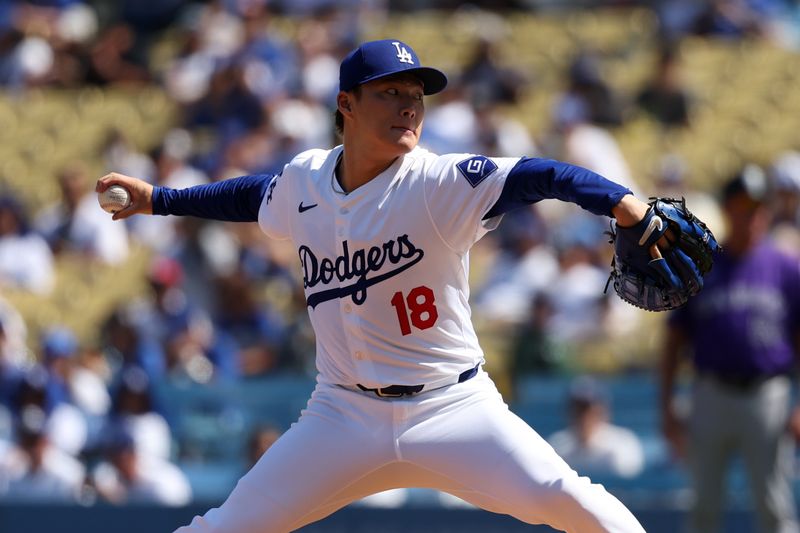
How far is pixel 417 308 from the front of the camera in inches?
167

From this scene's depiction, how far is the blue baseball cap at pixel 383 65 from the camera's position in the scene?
4176mm

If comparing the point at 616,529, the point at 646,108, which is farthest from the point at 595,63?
the point at 616,529

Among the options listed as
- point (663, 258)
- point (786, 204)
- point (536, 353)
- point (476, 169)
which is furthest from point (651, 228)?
point (786, 204)

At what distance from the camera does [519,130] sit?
422 inches

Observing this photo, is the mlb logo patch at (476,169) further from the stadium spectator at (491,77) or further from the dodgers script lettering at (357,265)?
the stadium spectator at (491,77)

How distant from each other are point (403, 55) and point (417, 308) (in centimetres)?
80

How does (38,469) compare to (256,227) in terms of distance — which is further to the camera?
(256,227)

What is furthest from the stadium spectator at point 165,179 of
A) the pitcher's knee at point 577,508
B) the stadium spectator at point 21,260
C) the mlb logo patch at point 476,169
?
the pitcher's knee at point 577,508

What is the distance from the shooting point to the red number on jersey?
4.22 meters

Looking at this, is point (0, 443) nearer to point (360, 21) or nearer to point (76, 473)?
point (76, 473)

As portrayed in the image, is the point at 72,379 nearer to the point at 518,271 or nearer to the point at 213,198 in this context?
the point at 518,271

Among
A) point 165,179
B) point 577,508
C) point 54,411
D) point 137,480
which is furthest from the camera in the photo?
point 165,179

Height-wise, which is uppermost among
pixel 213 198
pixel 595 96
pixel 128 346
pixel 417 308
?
pixel 595 96

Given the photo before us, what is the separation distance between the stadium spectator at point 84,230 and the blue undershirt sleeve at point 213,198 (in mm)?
6683
